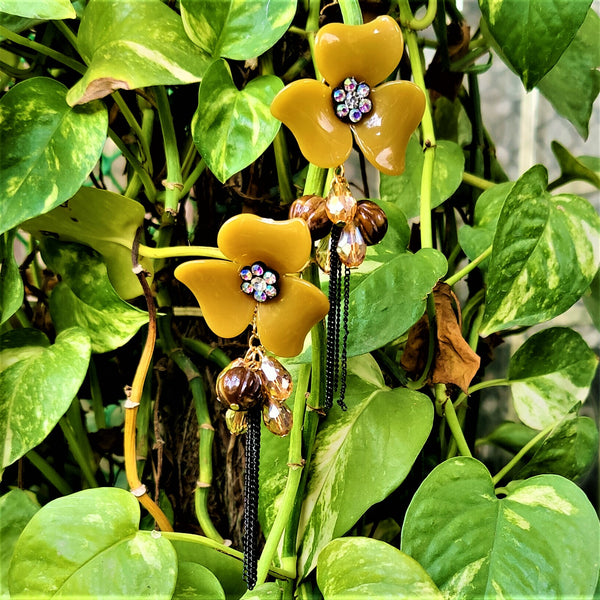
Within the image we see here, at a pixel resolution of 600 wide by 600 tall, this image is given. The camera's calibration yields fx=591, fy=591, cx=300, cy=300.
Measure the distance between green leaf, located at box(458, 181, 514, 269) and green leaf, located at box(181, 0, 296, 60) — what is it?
0.27 metres

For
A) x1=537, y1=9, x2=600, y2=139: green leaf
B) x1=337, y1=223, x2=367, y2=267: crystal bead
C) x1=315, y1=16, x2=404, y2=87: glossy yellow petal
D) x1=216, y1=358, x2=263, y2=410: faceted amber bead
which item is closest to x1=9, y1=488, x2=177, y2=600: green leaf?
x1=216, y1=358, x2=263, y2=410: faceted amber bead

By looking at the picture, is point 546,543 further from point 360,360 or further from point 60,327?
point 60,327

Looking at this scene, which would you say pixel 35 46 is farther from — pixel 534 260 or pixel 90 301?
pixel 534 260

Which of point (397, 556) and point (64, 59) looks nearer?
point (397, 556)

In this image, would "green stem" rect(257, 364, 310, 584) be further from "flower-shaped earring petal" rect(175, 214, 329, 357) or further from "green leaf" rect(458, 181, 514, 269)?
"green leaf" rect(458, 181, 514, 269)

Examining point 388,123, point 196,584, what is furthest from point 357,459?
point 388,123

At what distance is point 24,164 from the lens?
466mm

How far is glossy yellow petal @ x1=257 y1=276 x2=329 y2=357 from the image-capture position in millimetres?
352

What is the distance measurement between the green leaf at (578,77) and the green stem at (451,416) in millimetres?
313

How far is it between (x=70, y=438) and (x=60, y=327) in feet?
0.43

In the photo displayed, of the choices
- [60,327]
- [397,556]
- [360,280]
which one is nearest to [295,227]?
[360,280]

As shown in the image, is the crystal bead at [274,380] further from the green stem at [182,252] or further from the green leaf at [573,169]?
the green leaf at [573,169]

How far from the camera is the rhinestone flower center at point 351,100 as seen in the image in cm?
36

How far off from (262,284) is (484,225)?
1.09 feet
